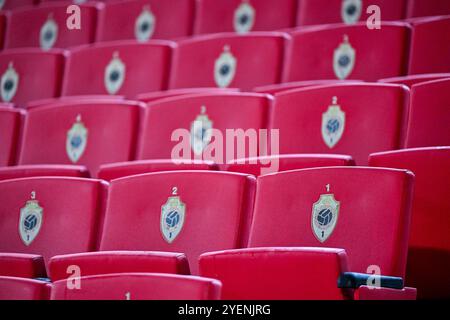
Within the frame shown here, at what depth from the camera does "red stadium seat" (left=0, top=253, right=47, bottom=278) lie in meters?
0.39

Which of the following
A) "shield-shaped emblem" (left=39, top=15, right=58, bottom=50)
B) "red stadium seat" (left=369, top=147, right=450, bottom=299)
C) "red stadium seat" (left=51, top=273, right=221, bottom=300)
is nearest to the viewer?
"red stadium seat" (left=51, top=273, right=221, bottom=300)

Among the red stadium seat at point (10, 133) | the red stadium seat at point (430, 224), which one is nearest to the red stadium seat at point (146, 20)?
the red stadium seat at point (10, 133)

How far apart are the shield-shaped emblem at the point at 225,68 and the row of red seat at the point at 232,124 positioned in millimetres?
95

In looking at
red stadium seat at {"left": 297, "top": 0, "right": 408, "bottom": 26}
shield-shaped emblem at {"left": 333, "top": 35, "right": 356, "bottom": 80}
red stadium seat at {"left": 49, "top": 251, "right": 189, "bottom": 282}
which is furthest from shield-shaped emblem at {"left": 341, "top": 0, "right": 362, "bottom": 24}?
red stadium seat at {"left": 49, "top": 251, "right": 189, "bottom": 282}

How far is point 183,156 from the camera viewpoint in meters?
0.54

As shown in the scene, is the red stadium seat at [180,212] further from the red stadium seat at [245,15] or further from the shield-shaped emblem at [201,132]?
the red stadium seat at [245,15]

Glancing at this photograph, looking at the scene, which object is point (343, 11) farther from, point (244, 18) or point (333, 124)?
point (333, 124)

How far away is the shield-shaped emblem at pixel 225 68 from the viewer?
0.65 m

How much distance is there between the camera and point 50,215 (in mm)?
458

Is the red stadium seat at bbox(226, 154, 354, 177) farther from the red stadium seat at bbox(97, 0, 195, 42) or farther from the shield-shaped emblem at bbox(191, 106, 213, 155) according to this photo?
the red stadium seat at bbox(97, 0, 195, 42)

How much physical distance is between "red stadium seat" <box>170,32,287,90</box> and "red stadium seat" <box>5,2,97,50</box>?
0.19 meters

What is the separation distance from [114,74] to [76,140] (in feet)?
0.44

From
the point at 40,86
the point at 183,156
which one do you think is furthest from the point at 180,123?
the point at 40,86

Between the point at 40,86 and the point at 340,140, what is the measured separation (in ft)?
1.18
